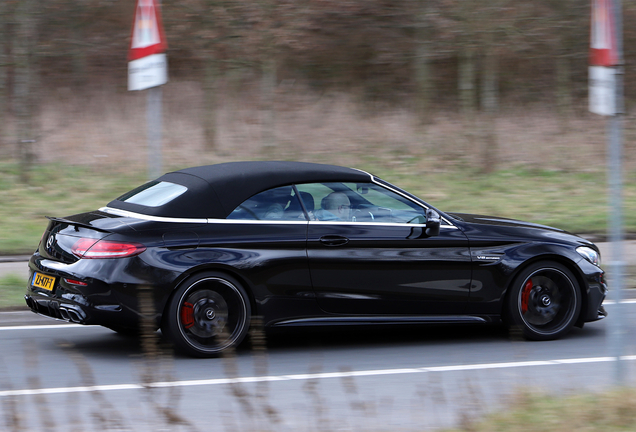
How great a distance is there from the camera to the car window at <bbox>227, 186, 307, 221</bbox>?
22.7ft

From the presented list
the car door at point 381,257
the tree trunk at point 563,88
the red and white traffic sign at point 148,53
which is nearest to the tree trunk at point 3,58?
the red and white traffic sign at point 148,53

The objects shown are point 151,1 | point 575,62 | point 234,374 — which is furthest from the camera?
point 575,62

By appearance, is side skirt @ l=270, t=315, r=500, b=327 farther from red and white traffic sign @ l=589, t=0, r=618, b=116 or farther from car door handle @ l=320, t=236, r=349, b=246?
red and white traffic sign @ l=589, t=0, r=618, b=116

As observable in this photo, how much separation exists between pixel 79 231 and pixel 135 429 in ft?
8.31

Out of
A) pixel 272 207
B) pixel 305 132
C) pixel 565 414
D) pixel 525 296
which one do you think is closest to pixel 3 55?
pixel 305 132

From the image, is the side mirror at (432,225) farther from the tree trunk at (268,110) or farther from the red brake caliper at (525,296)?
the tree trunk at (268,110)

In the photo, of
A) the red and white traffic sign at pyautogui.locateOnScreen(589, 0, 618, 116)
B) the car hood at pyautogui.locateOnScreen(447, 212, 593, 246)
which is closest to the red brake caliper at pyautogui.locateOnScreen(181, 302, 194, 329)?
the car hood at pyautogui.locateOnScreen(447, 212, 593, 246)

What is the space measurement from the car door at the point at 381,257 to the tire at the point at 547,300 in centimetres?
57

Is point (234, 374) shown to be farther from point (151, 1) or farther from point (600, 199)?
point (600, 199)

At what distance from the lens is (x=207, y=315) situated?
6703 mm

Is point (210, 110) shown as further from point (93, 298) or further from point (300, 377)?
point (300, 377)

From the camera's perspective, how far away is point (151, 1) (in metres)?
8.53

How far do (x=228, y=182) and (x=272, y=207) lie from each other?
387 millimetres

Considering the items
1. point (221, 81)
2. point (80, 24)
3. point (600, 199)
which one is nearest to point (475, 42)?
point (600, 199)
